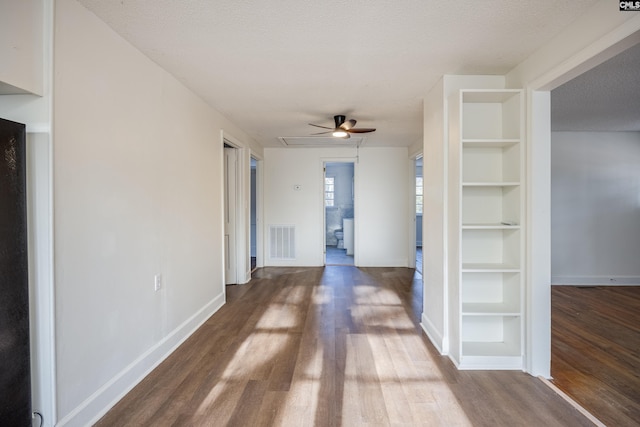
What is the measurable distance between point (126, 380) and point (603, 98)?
4884 mm

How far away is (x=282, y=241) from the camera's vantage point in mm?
6078

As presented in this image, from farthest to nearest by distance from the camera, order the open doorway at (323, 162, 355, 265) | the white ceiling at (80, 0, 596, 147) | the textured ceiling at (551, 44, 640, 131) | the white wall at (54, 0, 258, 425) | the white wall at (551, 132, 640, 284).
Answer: the open doorway at (323, 162, 355, 265)
the white wall at (551, 132, 640, 284)
the textured ceiling at (551, 44, 640, 131)
the white ceiling at (80, 0, 596, 147)
the white wall at (54, 0, 258, 425)

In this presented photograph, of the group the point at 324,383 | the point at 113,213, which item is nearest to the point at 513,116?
the point at 324,383

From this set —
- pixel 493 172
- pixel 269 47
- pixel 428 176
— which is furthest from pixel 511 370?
pixel 269 47

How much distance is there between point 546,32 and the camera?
75.7 inches

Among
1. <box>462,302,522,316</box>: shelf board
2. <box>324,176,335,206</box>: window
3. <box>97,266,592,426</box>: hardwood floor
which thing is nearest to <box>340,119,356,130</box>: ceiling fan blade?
<box>97,266,592,426</box>: hardwood floor

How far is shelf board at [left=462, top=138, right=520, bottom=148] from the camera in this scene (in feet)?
7.50

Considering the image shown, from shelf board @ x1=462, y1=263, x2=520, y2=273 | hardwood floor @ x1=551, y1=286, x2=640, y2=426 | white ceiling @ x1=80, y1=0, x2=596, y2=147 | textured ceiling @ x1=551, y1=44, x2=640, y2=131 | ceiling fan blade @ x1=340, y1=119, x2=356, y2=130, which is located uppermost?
textured ceiling @ x1=551, y1=44, x2=640, y2=131

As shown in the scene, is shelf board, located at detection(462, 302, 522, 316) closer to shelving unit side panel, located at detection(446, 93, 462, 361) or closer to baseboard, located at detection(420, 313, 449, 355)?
shelving unit side panel, located at detection(446, 93, 462, 361)

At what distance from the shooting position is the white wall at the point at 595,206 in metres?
4.73

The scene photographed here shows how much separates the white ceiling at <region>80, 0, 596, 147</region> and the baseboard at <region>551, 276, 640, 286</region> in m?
3.78

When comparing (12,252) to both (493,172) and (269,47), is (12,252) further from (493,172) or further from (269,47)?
(493,172)

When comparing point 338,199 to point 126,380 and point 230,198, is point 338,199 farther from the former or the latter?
point 126,380

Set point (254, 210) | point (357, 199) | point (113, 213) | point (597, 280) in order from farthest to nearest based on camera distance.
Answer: point (254, 210) < point (357, 199) < point (597, 280) < point (113, 213)
